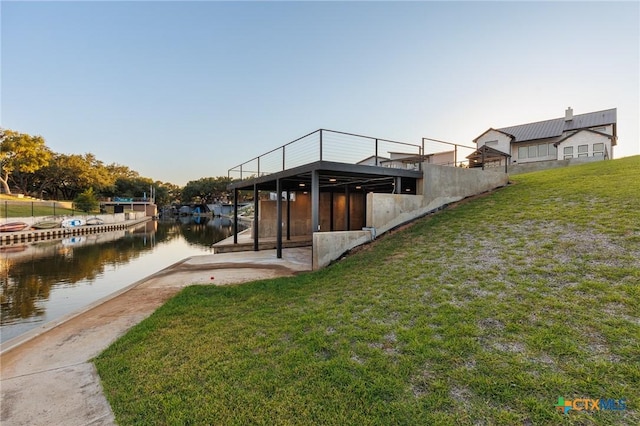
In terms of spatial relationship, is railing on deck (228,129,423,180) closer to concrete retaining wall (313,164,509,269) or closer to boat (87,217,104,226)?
concrete retaining wall (313,164,509,269)

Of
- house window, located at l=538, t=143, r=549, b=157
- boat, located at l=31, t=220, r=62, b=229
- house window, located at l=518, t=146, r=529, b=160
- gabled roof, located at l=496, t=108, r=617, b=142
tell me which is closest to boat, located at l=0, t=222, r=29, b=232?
boat, located at l=31, t=220, r=62, b=229

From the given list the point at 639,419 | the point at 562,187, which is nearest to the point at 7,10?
the point at 639,419

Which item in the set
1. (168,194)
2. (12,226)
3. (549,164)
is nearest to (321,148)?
(549,164)

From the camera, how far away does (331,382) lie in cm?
276

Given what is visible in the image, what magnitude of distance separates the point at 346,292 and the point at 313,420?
10.1ft

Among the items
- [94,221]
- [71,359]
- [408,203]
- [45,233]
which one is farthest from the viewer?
[94,221]

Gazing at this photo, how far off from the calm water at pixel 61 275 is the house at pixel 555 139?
21488 millimetres

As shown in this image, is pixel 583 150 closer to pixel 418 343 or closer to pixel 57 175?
pixel 418 343

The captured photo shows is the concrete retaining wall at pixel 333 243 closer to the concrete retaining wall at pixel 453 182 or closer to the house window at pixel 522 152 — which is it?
the concrete retaining wall at pixel 453 182

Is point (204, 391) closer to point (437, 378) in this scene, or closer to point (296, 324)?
point (296, 324)

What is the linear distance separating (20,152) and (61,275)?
41792 mm

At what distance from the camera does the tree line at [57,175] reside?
125ft

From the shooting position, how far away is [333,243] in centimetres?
846

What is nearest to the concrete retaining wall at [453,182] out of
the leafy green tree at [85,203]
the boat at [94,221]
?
the boat at [94,221]
